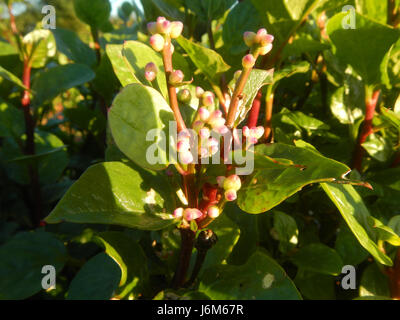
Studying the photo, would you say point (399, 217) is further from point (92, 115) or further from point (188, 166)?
point (92, 115)

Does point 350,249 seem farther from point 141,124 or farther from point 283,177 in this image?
point 141,124

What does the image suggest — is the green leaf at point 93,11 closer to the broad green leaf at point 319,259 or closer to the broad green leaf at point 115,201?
the broad green leaf at point 115,201

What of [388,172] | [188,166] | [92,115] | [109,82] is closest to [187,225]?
[188,166]

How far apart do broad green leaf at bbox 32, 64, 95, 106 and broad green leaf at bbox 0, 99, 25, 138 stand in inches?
2.0

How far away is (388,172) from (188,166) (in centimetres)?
43

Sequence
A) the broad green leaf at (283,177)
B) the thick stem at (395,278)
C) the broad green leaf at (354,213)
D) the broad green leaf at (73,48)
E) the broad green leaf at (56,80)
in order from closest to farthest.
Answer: the broad green leaf at (283,177), the broad green leaf at (354,213), the thick stem at (395,278), the broad green leaf at (56,80), the broad green leaf at (73,48)

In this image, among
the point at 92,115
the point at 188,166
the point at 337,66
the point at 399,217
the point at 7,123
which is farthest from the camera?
the point at 92,115

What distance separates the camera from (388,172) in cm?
68

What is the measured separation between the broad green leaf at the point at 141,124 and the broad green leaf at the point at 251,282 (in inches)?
8.3

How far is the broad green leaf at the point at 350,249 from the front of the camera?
0.64 m

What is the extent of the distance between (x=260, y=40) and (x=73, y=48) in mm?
711

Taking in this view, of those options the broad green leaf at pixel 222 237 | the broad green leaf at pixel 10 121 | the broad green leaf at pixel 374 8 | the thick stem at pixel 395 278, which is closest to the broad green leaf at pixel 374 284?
the thick stem at pixel 395 278

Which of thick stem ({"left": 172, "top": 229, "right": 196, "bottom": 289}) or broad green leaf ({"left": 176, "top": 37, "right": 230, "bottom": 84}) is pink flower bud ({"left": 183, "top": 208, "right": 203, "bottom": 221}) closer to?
thick stem ({"left": 172, "top": 229, "right": 196, "bottom": 289})

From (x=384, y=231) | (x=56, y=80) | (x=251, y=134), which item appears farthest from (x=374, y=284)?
(x=56, y=80)
